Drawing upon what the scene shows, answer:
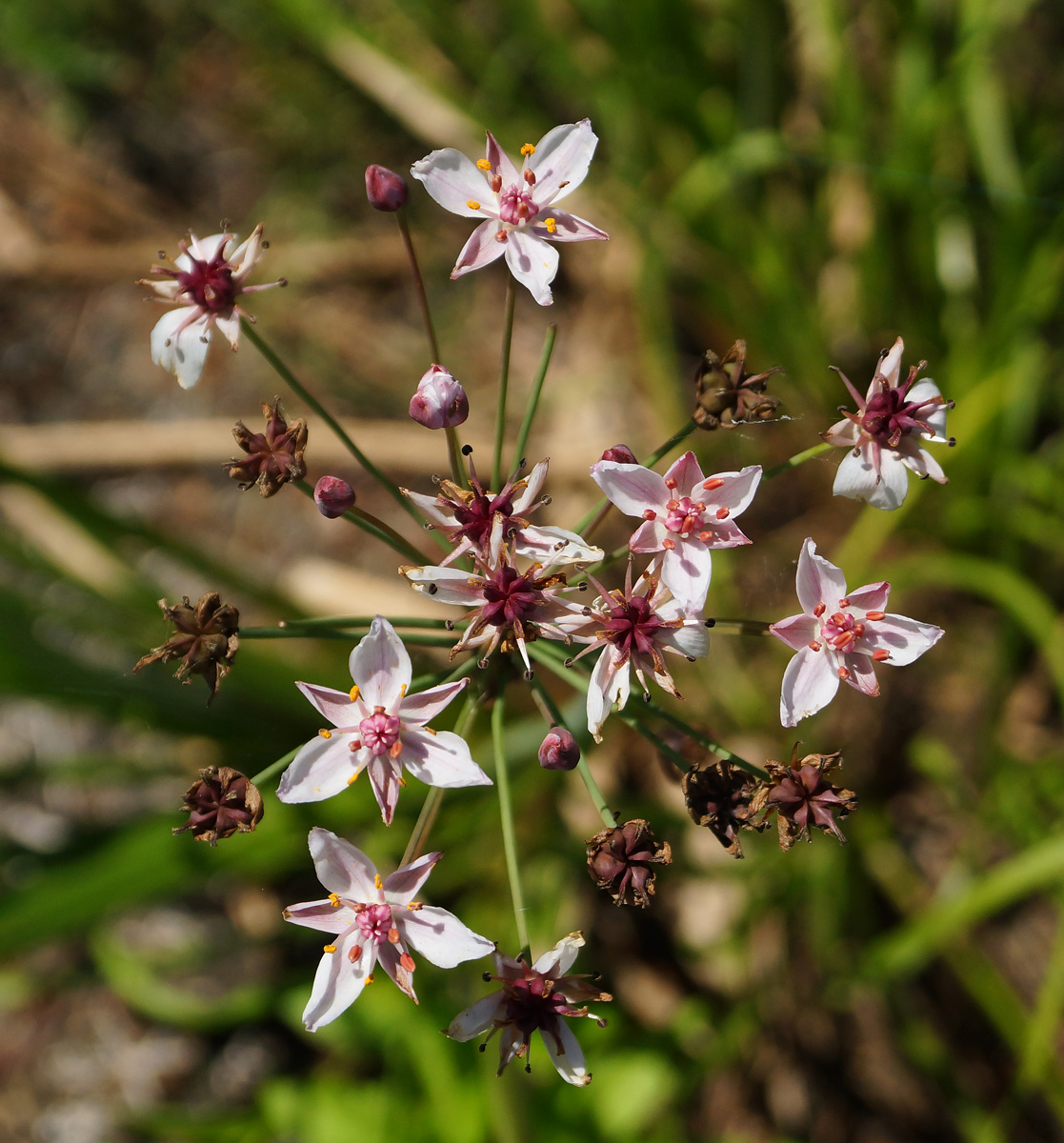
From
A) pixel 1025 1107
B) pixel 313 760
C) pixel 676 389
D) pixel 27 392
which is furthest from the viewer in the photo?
pixel 27 392

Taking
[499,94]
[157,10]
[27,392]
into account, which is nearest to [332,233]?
[499,94]

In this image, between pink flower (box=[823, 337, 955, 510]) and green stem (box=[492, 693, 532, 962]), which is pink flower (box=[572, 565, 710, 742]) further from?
pink flower (box=[823, 337, 955, 510])

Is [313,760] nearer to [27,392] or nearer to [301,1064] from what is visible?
[301,1064]

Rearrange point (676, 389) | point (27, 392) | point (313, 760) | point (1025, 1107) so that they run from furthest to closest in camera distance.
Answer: point (27, 392) → point (676, 389) → point (1025, 1107) → point (313, 760)

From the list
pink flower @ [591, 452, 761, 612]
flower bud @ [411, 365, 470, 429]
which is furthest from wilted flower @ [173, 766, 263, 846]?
pink flower @ [591, 452, 761, 612]

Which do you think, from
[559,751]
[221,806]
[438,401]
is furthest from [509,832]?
[438,401]

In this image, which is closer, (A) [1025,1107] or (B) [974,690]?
(A) [1025,1107]

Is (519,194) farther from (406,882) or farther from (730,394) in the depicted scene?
(406,882)
